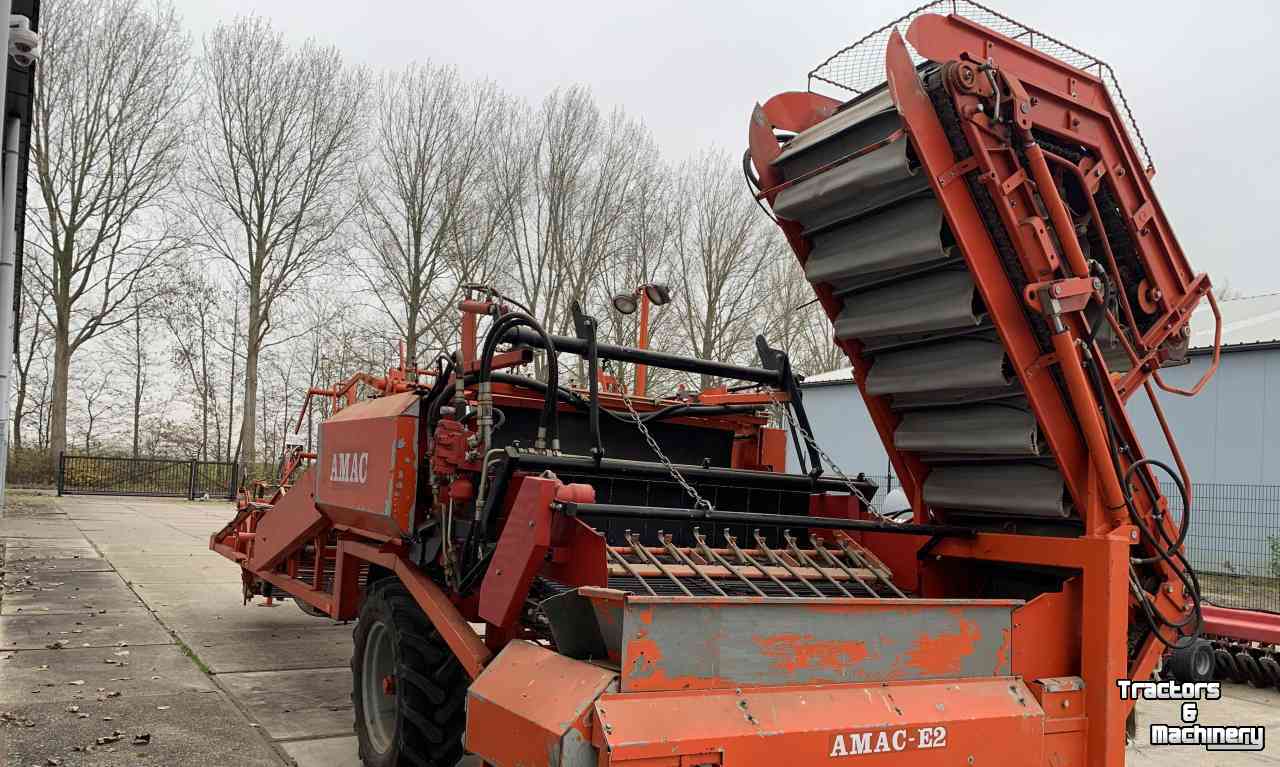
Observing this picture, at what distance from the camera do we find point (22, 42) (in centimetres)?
670

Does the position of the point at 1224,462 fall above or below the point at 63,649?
above

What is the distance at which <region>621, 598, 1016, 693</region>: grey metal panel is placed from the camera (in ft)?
9.74

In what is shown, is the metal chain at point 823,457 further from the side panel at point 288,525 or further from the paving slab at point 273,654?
the paving slab at point 273,654

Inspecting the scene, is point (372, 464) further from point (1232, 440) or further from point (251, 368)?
point (251, 368)

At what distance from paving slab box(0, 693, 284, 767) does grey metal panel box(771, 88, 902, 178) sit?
3.94 meters

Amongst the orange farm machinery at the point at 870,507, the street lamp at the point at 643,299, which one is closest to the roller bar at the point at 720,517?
the orange farm machinery at the point at 870,507

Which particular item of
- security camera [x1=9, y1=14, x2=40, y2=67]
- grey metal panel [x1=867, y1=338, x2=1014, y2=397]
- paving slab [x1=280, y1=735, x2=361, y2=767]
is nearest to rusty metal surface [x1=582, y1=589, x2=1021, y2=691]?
grey metal panel [x1=867, y1=338, x2=1014, y2=397]

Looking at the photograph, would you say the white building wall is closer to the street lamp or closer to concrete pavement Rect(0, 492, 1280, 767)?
concrete pavement Rect(0, 492, 1280, 767)

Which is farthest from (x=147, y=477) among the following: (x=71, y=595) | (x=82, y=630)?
(x=82, y=630)

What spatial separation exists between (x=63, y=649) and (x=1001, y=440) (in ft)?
22.0

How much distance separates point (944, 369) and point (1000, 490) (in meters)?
0.62

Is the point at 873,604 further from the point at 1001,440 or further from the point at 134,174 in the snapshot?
the point at 134,174

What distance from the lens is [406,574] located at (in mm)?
4648

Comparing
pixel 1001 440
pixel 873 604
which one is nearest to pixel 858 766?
pixel 873 604
